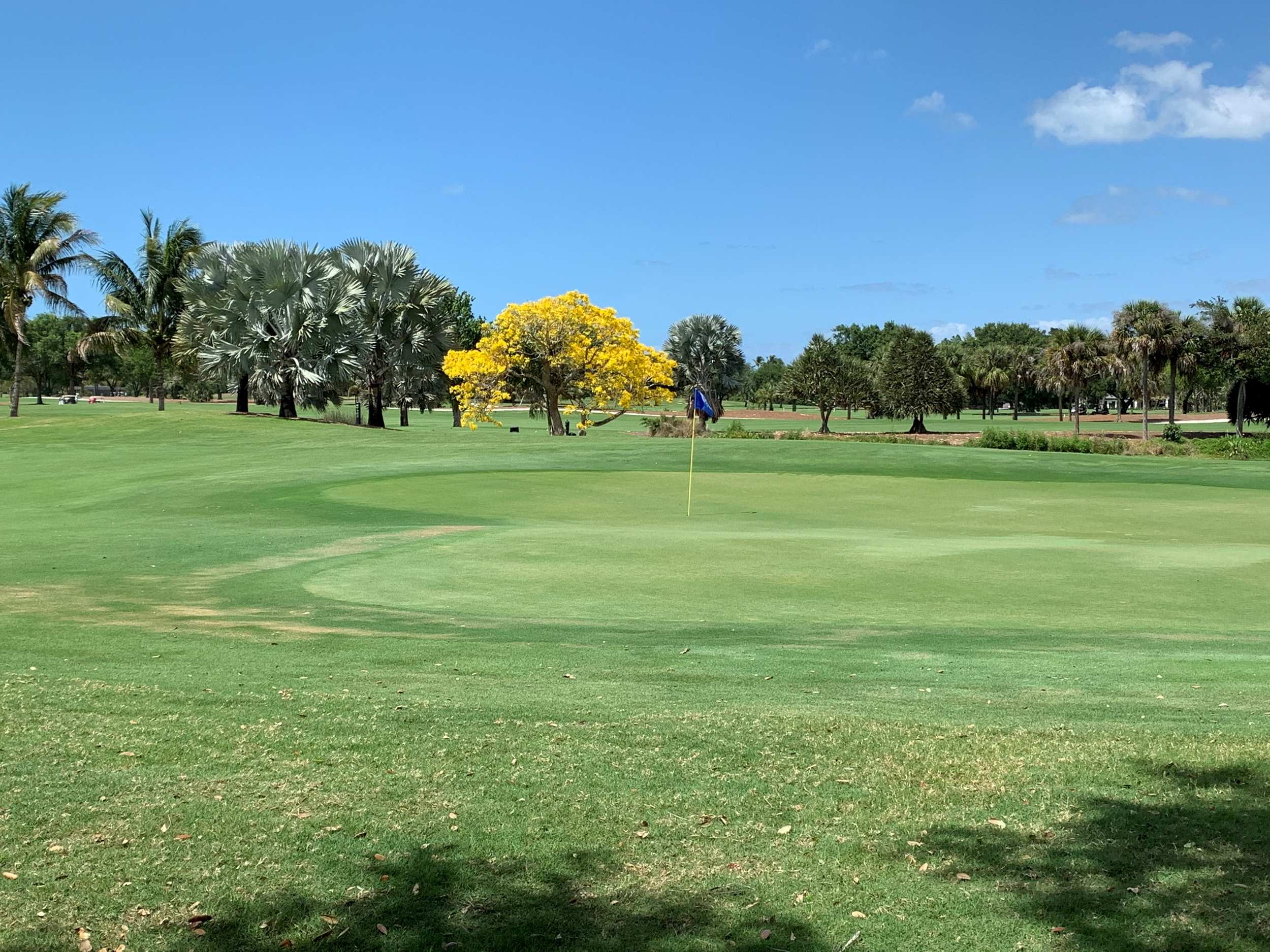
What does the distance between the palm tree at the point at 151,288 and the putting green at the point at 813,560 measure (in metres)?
38.8

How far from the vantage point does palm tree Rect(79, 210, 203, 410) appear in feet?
208

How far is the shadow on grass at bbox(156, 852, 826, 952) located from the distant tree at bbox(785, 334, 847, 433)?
82511 mm

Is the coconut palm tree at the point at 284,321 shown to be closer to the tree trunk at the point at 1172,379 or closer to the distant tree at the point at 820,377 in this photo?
the distant tree at the point at 820,377

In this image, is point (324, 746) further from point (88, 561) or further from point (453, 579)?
point (88, 561)

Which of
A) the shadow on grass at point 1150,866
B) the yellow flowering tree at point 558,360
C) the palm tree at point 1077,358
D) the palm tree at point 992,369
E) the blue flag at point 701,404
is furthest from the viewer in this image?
the palm tree at point 992,369

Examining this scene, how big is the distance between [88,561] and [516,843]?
14.6 meters

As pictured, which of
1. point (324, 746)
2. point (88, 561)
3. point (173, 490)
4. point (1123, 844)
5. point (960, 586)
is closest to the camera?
point (1123, 844)

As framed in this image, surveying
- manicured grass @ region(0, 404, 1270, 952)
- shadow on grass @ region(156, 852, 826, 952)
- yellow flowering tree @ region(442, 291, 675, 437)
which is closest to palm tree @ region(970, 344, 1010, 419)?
yellow flowering tree @ region(442, 291, 675, 437)

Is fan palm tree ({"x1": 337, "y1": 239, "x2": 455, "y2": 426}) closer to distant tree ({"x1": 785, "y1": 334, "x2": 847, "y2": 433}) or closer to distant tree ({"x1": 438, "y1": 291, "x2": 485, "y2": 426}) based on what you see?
distant tree ({"x1": 438, "y1": 291, "x2": 485, "y2": 426})

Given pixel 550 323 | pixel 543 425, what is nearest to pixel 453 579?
pixel 550 323

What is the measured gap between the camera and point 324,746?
23.2 ft

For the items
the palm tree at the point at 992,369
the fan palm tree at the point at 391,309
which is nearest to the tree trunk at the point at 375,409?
the fan palm tree at the point at 391,309

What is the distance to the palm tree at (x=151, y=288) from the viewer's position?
208ft

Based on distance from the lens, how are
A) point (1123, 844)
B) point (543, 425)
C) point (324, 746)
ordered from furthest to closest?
point (543, 425), point (324, 746), point (1123, 844)
